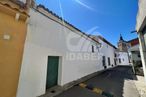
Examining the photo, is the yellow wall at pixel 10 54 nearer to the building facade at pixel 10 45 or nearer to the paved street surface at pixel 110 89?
the building facade at pixel 10 45

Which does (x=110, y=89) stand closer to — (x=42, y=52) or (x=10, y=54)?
(x=42, y=52)

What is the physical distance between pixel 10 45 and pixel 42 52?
1560mm

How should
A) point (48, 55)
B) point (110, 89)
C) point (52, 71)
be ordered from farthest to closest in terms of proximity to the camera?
point (110, 89) → point (52, 71) → point (48, 55)

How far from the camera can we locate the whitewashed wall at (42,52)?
4.11 metres

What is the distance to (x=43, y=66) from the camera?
491 cm

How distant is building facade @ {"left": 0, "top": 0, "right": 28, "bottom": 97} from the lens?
337 centimetres

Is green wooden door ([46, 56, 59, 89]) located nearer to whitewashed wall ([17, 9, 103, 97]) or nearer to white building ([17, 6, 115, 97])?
white building ([17, 6, 115, 97])

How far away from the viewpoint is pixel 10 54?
3.59 metres

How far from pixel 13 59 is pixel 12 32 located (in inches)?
41.9

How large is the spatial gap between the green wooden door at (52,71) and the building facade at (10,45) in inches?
80.5

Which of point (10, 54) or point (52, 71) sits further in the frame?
point (52, 71)

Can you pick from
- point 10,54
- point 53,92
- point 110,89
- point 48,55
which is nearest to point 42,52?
point 48,55

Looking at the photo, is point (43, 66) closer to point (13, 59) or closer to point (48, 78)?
point (48, 78)

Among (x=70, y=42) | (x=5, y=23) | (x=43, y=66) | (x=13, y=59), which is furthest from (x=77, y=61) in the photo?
(x=5, y=23)
